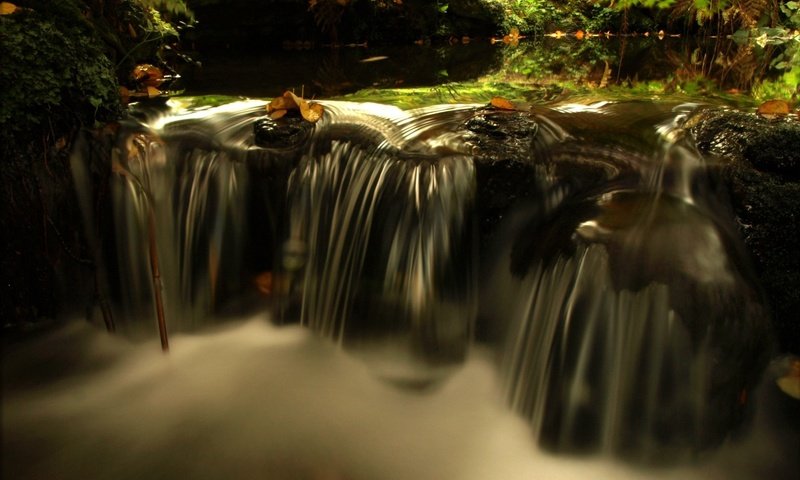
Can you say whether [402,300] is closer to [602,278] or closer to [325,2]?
[602,278]

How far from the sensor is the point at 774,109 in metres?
3.08

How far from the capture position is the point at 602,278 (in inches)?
94.3

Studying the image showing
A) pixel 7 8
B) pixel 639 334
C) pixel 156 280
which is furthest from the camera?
pixel 7 8

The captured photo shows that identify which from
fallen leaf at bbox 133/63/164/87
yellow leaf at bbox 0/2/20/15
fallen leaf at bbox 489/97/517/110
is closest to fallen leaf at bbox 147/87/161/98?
fallen leaf at bbox 133/63/164/87

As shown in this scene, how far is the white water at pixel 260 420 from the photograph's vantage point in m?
2.46

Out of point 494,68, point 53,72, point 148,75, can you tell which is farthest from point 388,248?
point 494,68

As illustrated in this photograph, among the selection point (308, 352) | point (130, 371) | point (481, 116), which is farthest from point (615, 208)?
point (130, 371)

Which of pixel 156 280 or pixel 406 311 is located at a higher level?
pixel 156 280

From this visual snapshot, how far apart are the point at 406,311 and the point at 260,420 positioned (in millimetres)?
874

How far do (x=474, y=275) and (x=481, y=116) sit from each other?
931 millimetres

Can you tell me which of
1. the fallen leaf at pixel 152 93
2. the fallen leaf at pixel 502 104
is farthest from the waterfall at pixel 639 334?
the fallen leaf at pixel 152 93

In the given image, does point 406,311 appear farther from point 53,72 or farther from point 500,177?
point 53,72

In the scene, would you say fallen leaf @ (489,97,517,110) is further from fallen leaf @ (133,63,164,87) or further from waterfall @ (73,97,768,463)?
fallen leaf @ (133,63,164,87)

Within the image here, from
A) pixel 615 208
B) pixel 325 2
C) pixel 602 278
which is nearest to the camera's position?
pixel 602 278
